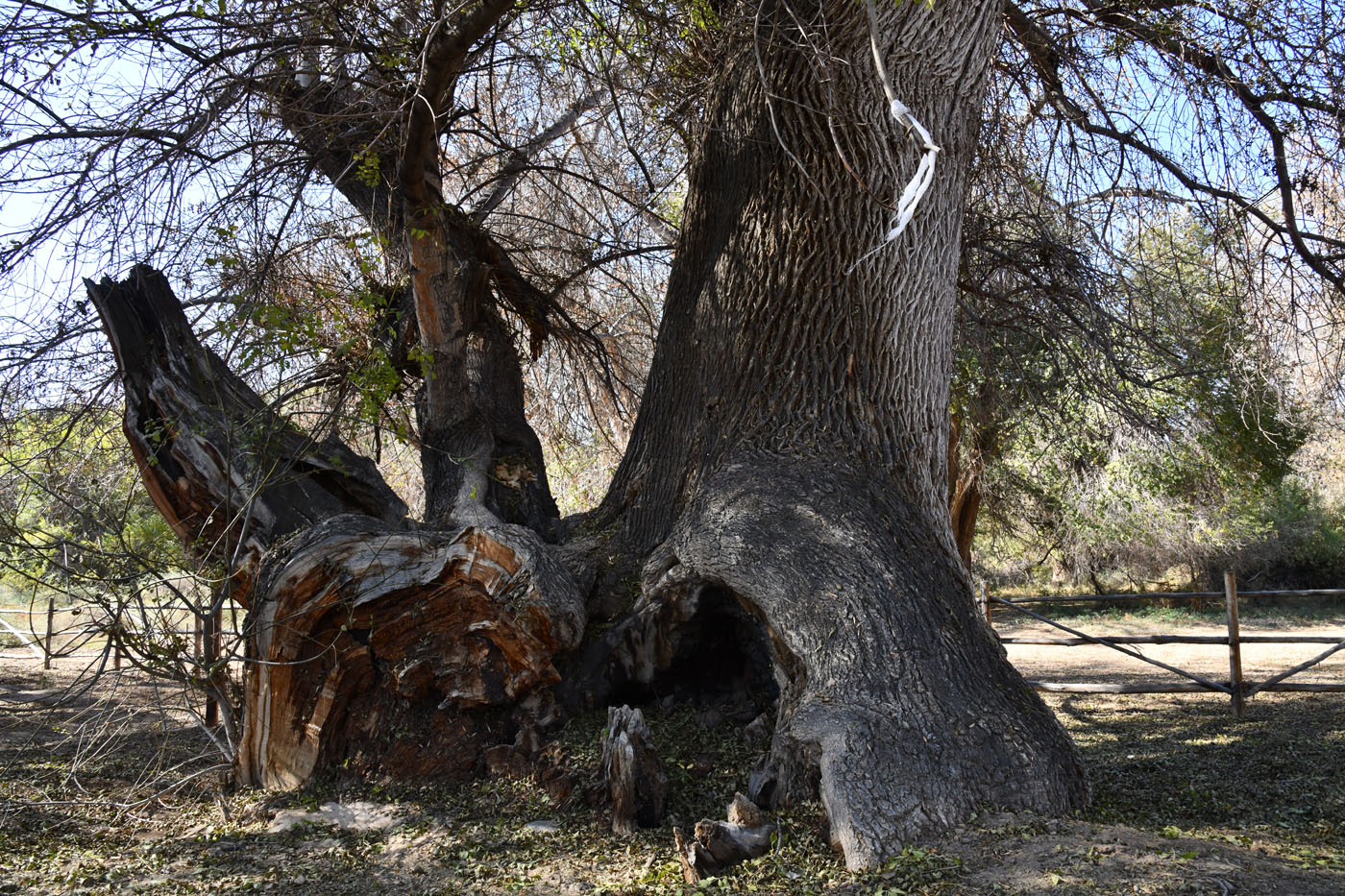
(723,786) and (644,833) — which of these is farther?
(723,786)

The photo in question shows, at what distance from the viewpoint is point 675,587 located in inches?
183

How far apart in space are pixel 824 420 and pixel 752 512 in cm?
69

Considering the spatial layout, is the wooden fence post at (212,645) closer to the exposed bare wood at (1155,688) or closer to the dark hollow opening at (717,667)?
the dark hollow opening at (717,667)

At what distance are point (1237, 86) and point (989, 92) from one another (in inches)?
67.5

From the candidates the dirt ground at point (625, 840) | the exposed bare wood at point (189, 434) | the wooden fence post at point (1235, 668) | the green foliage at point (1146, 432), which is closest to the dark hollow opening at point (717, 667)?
the dirt ground at point (625, 840)

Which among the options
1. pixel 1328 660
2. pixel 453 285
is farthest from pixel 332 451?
pixel 1328 660

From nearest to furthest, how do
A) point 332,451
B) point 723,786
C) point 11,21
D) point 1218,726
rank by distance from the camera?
point 723,786 < point 11,21 < point 332,451 < point 1218,726

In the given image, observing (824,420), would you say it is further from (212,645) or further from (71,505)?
(71,505)

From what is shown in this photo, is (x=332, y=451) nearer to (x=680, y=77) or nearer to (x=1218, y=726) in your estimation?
(x=680, y=77)

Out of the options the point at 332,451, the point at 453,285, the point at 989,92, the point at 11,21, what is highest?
the point at 989,92

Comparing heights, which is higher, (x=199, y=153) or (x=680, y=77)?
(x=680, y=77)

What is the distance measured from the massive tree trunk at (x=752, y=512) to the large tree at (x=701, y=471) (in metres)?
0.02

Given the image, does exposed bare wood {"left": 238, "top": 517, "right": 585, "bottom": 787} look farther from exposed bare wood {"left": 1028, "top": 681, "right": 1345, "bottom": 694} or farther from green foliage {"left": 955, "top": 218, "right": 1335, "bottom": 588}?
exposed bare wood {"left": 1028, "top": 681, "right": 1345, "bottom": 694}

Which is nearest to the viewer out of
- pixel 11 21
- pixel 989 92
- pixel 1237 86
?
pixel 11 21
